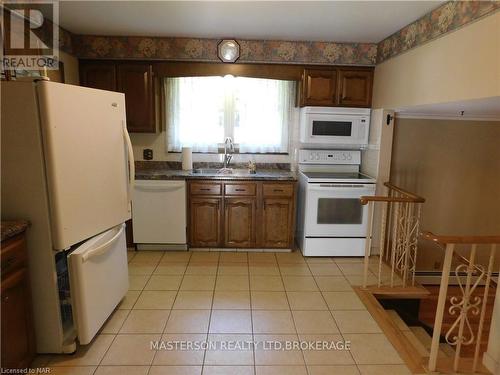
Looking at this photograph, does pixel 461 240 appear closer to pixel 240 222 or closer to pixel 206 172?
pixel 240 222

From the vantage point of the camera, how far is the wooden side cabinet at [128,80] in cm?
361

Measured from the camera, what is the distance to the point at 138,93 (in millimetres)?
3652

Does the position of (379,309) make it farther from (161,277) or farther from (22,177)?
(22,177)

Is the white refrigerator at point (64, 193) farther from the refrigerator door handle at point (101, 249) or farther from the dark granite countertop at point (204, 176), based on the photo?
the dark granite countertop at point (204, 176)

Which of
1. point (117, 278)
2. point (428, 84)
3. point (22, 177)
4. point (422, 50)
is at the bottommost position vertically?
point (117, 278)

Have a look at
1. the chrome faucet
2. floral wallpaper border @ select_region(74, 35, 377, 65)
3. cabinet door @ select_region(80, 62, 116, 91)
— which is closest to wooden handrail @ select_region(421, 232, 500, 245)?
floral wallpaper border @ select_region(74, 35, 377, 65)

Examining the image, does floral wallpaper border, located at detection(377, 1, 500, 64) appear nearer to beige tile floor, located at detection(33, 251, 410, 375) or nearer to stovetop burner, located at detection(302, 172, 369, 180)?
stovetop burner, located at detection(302, 172, 369, 180)

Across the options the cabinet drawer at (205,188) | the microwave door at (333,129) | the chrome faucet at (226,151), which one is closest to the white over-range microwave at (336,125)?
the microwave door at (333,129)

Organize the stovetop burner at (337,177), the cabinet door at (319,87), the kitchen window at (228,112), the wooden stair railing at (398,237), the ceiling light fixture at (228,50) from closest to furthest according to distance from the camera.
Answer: the wooden stair railing at (398,237), the stovetop burner at (337,177), the ceiling light fixture at (228,50), the cabinet door at (319,87), the kitchen window at (228,112)

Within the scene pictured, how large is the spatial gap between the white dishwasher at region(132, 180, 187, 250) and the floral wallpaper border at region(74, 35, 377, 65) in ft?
4.67

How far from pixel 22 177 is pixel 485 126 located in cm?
446

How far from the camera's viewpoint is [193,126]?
399 cm

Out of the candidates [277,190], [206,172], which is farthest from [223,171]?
[277,190]

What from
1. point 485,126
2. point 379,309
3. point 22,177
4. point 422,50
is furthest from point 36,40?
point 485,126
